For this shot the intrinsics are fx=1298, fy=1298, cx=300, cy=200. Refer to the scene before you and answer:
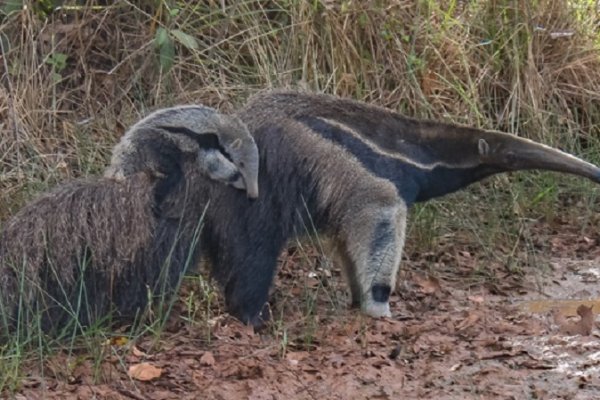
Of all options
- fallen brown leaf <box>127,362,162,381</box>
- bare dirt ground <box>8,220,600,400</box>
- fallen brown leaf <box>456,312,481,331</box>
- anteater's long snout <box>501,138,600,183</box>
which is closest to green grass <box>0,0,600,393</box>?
anteater's long snout <box>501,138,600,183</box>

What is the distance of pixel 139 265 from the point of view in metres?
6.60

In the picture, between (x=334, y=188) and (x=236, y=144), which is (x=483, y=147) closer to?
(x=334, y=188)

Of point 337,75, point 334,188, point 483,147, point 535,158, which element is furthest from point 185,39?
point 535,158

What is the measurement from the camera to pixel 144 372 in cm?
590

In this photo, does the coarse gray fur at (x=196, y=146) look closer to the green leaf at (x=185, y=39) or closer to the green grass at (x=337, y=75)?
the green grass at (x=337, y=75)

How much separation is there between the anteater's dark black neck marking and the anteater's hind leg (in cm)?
84

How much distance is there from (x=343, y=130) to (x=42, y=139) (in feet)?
8.61

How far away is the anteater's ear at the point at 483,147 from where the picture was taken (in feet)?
25.5

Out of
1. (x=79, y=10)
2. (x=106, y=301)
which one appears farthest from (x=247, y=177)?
(x=79, y=10)

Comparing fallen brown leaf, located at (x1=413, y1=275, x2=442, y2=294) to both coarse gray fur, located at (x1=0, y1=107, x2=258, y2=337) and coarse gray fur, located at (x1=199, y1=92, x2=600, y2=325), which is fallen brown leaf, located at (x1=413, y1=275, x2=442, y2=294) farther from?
coarse gray fur, located at (x1=0, y1=107, x2=258, y2=337)

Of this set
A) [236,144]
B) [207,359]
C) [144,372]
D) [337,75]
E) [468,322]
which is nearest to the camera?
[144,372]

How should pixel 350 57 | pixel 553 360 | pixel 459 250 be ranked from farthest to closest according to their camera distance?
pixel 350 57
pixel 459 250
pixel 553 360

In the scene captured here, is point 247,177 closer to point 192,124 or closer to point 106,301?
point 192,124

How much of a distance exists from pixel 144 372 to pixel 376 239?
6.22ft
